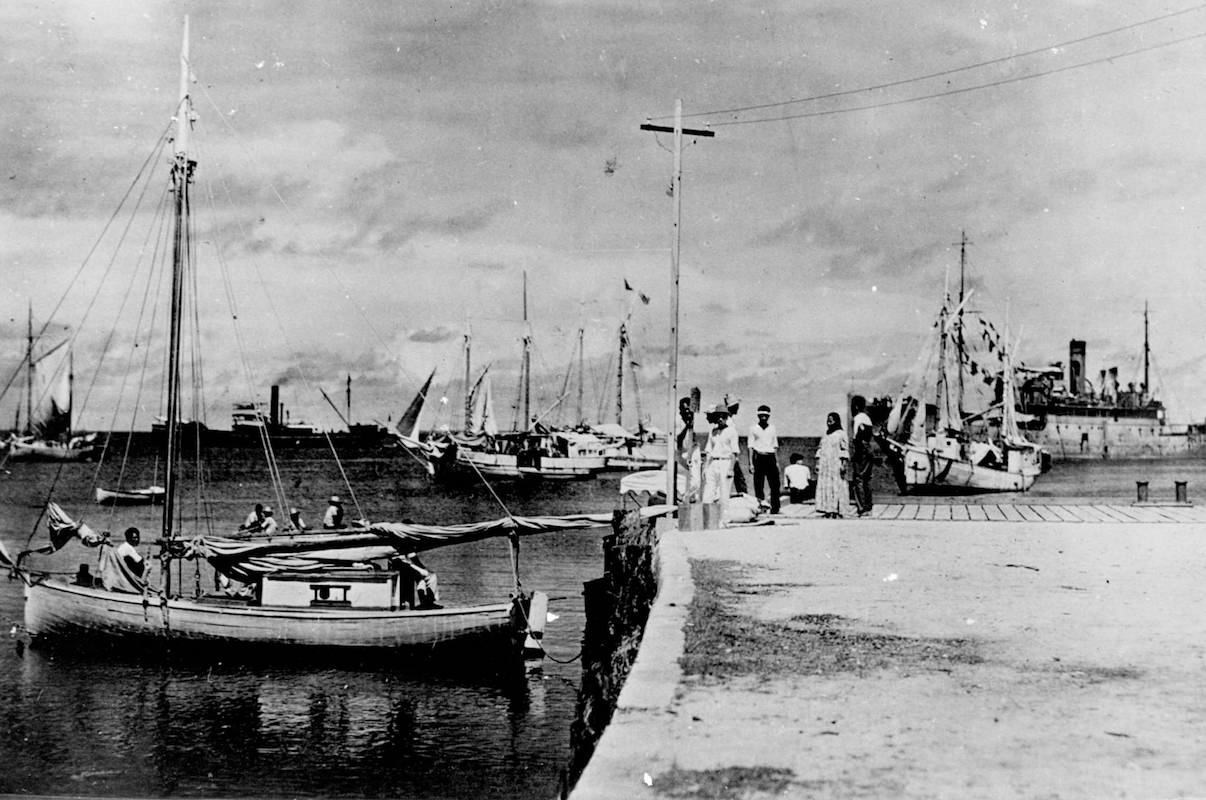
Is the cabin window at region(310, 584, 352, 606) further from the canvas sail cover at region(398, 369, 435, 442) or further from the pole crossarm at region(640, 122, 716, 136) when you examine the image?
the canvas sail cover at region(398, 369, 435, 442)

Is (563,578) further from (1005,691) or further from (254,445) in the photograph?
(254,445)

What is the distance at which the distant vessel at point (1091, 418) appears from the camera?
289 feet

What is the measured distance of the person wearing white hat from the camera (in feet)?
48.5

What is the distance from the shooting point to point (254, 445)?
16550cm

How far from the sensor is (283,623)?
66.5 ft

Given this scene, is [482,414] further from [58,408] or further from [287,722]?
[287,722]

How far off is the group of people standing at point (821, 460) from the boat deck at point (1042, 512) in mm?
587

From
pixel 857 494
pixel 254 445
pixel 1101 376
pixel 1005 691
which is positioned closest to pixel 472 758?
pixel 857 494

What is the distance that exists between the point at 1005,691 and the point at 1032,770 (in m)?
1.19

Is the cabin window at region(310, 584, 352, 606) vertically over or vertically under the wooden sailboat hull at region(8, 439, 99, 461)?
under

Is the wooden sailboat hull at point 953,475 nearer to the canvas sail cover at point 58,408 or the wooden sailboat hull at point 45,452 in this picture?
the canvas sail cover at point 58,408

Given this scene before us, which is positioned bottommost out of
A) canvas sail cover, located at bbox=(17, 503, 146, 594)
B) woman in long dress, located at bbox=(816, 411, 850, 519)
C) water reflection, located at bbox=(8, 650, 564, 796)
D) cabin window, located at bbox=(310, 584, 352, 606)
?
water reflection, located at bbox=(8, 650, 564, 796)

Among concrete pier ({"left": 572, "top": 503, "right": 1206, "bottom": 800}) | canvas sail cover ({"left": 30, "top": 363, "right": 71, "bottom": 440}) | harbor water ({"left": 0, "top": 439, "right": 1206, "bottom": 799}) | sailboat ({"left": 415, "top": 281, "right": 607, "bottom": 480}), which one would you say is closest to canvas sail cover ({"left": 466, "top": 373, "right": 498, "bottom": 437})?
sailboat ({"left": 415, "top": 281, "right": 607, "bottom": 480})

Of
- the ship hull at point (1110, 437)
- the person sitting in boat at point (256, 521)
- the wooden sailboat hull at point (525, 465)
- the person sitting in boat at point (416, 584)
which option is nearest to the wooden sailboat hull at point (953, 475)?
the person sitting in boat at point (416, 584)
